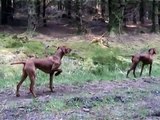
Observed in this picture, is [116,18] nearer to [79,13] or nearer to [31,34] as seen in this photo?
[79,13]

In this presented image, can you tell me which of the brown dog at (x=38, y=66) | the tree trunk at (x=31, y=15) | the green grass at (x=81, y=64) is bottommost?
the green grass at (x=81, y=64)

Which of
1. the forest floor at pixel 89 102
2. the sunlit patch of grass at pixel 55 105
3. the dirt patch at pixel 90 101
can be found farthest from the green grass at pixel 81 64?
the sunlit patch of grass at pixel 55 105

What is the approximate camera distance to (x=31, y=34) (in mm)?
22312

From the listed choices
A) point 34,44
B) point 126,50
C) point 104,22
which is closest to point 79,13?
point 126,50

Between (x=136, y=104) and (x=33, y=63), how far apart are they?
2.57m

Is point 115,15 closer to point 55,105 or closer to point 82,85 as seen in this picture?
point 82,85

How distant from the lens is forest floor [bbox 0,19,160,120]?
8086 millimetres

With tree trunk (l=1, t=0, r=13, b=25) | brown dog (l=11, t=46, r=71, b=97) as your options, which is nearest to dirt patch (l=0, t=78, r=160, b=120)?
brown dog (l=11, t=46, r=71, b=97)

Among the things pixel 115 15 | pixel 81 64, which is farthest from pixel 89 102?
pixel 115 15

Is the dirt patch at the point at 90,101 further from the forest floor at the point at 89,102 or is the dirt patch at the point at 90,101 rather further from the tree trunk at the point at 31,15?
the tree trunk at the point at 31,15

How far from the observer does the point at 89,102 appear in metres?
9.04

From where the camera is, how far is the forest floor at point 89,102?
8.09 meters

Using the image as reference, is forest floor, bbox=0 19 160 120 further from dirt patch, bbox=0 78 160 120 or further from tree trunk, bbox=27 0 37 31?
tree trunk, bbox=27 0 37 31

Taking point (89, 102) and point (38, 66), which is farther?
point (38, 66)
